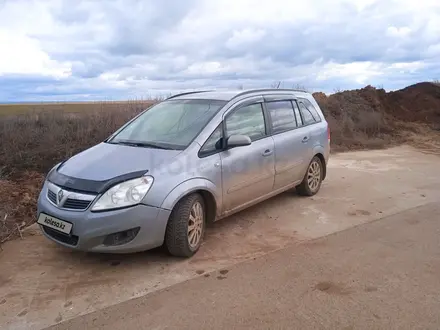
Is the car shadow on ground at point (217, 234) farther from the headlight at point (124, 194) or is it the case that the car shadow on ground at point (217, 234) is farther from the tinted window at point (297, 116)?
the tinted window at point (297, 116)

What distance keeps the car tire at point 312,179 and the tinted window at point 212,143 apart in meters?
2.20

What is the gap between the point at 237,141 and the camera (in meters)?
4.53

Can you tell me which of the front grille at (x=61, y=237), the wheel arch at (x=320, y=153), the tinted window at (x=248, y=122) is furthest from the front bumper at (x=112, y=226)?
the wheel arch at (x=320, y=153)

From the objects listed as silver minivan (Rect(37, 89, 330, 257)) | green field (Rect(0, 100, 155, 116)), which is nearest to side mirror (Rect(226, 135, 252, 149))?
silver minivan (Rect(37, 89, 330, 257))

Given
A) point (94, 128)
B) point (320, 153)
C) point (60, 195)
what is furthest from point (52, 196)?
point (94, 128)

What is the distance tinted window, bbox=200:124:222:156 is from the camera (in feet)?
14.4

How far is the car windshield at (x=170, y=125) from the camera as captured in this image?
454 centimetres

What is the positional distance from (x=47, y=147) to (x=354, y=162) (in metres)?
6.91

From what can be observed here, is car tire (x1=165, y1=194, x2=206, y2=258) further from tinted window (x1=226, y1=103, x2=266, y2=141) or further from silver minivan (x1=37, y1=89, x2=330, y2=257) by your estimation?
tinted window (x1=226, y1=103, x2=266, y2=141)

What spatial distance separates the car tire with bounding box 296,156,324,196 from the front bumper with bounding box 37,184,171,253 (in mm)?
3070

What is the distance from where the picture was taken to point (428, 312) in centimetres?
314

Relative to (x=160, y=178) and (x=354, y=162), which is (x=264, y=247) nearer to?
(x=160, y=178)

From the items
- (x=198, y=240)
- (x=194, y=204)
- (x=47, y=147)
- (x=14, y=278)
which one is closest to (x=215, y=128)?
(x=194, y=204)

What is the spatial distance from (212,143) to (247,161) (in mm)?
562
